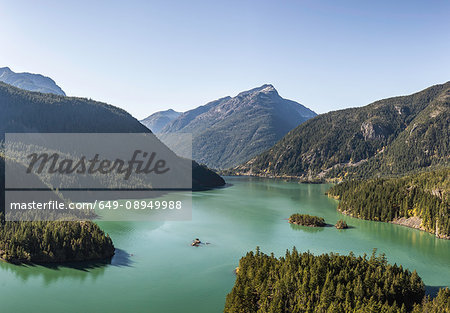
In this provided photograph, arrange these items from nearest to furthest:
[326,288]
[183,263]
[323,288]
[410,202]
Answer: [323,288]
[326,288]
[183,263]
[410,202]

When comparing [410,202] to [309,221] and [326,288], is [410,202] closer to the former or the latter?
[309,221]

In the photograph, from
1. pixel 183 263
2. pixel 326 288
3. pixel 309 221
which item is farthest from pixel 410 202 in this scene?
pixel 326 288

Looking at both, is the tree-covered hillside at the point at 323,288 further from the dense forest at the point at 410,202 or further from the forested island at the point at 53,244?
the dense forest at the point at 410,202

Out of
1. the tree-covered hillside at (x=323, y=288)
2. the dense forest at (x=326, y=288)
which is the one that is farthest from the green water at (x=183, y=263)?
the dense forest at (x=326, y=288)

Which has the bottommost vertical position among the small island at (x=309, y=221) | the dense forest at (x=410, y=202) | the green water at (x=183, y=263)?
the green water at (x=183, y=263)

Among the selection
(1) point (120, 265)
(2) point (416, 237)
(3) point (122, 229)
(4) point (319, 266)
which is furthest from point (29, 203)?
(2) point (416, 237)

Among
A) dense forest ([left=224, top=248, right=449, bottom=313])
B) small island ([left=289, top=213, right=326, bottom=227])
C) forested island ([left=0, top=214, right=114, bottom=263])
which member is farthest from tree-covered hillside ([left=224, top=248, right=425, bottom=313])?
small island ([left=289, top=213, right=326, bottom=227])
